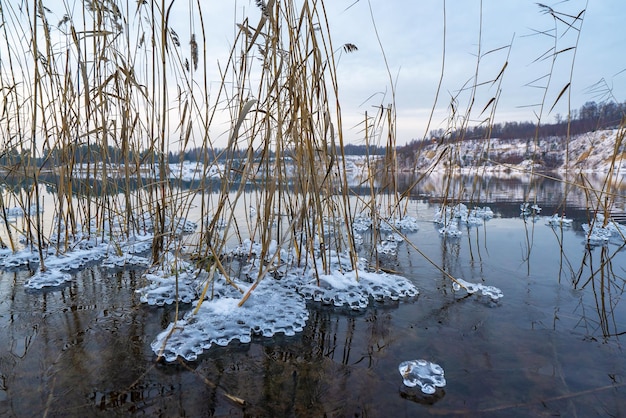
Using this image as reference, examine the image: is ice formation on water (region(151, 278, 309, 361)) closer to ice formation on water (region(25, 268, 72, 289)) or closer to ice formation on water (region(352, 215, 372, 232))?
ice formation on water (region(25, 268, 72, 289))

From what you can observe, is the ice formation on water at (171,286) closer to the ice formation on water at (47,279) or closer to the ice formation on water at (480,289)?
the ice formation on water at (47,279)

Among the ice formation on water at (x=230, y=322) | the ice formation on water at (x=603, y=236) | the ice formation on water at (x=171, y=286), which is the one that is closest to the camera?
the ice formation on water at (x=230, y=322)

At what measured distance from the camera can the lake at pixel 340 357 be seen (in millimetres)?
708

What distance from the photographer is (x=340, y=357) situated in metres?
0.90

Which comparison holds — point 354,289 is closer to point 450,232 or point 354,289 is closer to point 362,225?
point 450,232

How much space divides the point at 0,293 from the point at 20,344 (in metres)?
0.55

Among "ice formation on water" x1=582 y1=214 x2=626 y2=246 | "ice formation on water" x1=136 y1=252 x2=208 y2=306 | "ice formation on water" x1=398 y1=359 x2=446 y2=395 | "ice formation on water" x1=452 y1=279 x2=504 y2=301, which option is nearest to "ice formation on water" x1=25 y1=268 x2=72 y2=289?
"ice formation on water" x1=136 y1=252 x2=208 y2=306

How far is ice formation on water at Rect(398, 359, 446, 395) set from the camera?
0.76 meters

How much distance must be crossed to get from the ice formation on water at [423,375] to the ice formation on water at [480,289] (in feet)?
1.93

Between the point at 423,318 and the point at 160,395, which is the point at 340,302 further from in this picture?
the point at 160,395

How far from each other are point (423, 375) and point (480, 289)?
699 mm

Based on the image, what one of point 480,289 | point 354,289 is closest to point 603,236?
point 480,289

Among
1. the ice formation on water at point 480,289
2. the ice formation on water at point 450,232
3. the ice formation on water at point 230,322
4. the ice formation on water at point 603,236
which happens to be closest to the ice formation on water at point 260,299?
the ice formation on water at point 230,322

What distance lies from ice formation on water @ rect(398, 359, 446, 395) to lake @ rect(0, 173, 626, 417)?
15 mm
